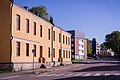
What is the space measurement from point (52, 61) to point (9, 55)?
20.6m

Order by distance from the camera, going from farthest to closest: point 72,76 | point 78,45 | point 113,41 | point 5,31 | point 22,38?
1. point 113,41
2. point 78,45
3. point 22,38
4. point 5,31
5. point 72,76

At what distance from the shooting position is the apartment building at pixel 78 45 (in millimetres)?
Result: 136962

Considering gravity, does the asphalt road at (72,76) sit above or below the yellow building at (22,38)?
below

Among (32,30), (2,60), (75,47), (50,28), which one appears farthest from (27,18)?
(75,47)

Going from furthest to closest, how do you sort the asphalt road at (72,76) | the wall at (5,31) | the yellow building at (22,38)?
the yellow building at (22,38) < the wall at (5,31) < the asphalt road at (72,76)

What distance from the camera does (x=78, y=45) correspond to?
144750 millimetres

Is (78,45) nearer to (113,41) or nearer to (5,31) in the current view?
(113,41)

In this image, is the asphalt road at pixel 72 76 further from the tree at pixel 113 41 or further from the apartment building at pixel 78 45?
the tree at pixel 113 41

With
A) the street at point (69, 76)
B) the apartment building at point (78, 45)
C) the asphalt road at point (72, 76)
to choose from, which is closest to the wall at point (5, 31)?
the street at point (69, 76)

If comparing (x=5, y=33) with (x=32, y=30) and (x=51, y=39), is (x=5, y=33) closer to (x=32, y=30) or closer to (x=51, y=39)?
(x=32, y=30)

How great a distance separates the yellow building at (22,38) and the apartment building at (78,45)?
80.9m

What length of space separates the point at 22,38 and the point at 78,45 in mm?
105814

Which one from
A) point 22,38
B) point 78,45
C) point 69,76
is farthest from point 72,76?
point 78,45

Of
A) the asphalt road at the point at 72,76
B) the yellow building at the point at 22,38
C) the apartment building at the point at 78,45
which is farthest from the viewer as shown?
the apartment building at the point at 78,45
